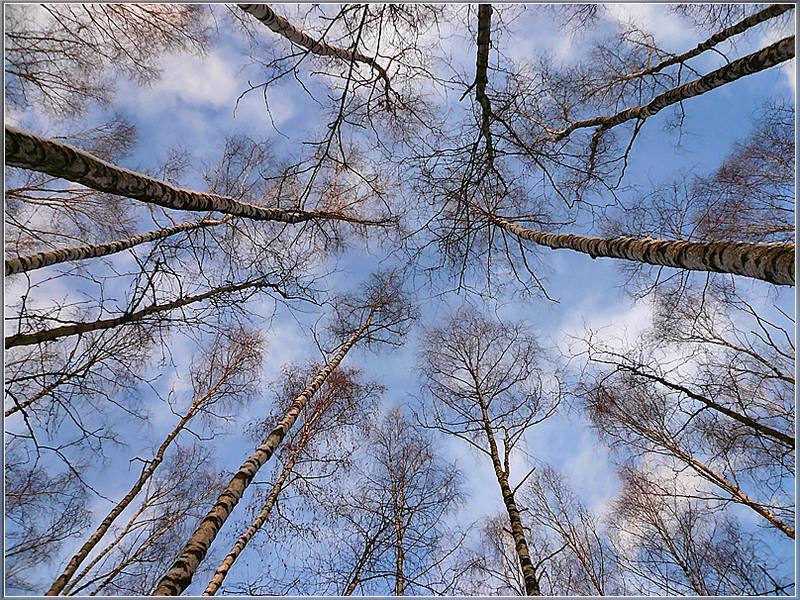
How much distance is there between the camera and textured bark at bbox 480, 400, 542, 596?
4035mm

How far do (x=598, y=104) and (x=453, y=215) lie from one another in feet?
11.7

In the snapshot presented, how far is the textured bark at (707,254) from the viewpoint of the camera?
8.05 feet

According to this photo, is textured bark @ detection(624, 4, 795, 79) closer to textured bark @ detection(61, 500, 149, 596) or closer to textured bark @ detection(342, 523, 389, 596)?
textured bark @ detection(342, 523, 389, 596)

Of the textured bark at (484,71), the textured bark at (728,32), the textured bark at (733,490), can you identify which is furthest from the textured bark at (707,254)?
the textured bark at (733,490)

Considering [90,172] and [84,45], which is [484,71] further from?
[84,45]

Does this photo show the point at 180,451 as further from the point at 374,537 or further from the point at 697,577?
the point at 697,577

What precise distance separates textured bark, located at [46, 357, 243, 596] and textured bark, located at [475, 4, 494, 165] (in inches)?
236

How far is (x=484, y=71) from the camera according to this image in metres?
3.74

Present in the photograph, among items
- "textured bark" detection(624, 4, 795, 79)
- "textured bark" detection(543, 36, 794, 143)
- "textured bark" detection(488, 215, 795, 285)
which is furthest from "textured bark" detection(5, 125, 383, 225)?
"textured bark" detection(624, 4, 795, 79)

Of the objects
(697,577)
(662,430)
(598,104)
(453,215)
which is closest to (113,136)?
(453,215)

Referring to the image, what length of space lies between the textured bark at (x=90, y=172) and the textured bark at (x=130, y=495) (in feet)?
13.6

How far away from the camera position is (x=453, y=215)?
16.3ft

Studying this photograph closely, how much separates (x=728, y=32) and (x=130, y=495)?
9.93m

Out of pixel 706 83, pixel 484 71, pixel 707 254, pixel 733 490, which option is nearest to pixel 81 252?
pixel 484 71
